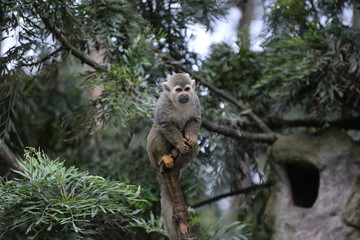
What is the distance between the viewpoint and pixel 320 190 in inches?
234

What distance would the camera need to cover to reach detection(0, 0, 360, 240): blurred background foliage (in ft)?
16.7

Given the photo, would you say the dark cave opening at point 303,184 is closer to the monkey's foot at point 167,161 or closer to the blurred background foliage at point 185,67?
the blurred background foliage at point 185,67

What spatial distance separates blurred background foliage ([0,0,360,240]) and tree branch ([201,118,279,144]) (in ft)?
0.35

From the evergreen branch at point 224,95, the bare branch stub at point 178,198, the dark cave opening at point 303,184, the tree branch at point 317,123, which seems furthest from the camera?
the dark cave opening at point 303,184

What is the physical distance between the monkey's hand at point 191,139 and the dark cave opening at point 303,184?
9.12ft

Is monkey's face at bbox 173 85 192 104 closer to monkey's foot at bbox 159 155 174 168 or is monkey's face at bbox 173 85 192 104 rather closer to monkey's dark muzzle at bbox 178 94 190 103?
monkey's dark muzzle at bbox 178 94 190 103

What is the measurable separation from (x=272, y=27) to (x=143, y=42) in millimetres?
2104

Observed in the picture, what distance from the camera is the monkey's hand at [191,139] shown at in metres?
4.09

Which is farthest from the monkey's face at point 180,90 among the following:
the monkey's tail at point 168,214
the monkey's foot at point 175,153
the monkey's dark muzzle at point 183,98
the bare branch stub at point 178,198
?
the monkey's tail at point 168,214

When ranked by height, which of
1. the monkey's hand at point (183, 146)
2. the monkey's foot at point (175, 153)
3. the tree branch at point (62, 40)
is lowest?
the monkey's foot at point (175, 153)

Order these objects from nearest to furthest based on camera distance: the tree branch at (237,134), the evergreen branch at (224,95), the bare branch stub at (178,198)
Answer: the bare branch stub at (178,198) < the tree branch at (237,134) < the evergreen branch at (224,95)

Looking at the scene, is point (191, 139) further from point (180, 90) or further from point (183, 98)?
point (180, 90)

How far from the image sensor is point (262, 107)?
277 inches

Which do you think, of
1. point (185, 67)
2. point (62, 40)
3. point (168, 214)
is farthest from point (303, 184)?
point (62, 40)
